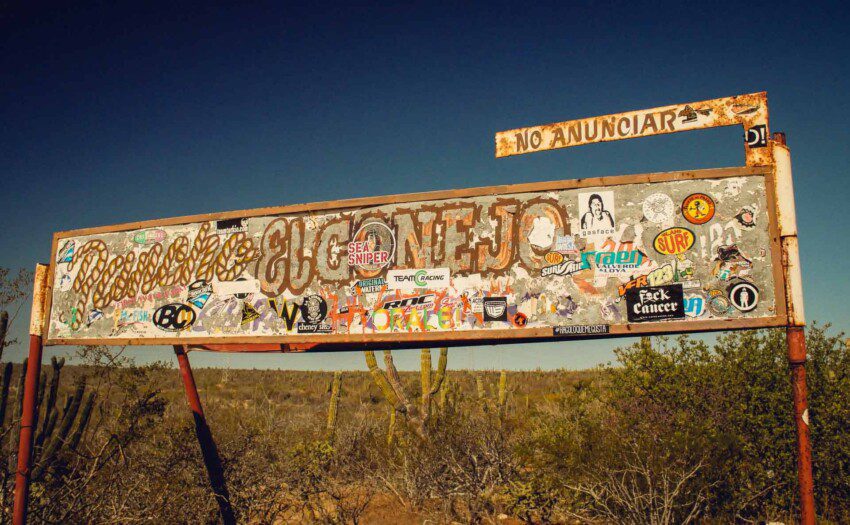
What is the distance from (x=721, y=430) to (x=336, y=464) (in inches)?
375

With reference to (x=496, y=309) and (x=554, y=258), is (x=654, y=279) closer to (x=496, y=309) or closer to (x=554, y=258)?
(x=554, y=258)

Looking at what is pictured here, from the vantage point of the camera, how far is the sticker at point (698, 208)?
201 inches

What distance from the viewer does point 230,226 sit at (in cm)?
661

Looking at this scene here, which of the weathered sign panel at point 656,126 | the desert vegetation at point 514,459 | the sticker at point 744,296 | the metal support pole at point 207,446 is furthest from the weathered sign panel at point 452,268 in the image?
the desert vegetation at point 514,459

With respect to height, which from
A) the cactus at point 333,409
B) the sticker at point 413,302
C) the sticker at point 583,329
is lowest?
the cactus at point 333,409

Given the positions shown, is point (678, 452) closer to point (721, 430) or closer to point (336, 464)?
point (721, 430)

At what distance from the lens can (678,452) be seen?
8.02 metres

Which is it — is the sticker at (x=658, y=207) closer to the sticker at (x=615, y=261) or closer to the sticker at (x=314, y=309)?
the sticker at (x=615, y=261)

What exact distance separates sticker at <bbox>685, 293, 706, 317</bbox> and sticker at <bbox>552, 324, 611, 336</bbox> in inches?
28.3

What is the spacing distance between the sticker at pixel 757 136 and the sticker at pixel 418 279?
3167mm

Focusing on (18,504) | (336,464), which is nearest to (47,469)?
(18,504)

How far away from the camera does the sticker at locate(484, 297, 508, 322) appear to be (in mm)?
5414

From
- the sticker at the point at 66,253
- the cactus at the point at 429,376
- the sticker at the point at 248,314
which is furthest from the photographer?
the cactus at the point at 429,376

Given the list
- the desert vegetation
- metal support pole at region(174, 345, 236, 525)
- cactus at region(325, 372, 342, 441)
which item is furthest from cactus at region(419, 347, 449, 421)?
metal support pole at region(174, 345, 236, 525)
